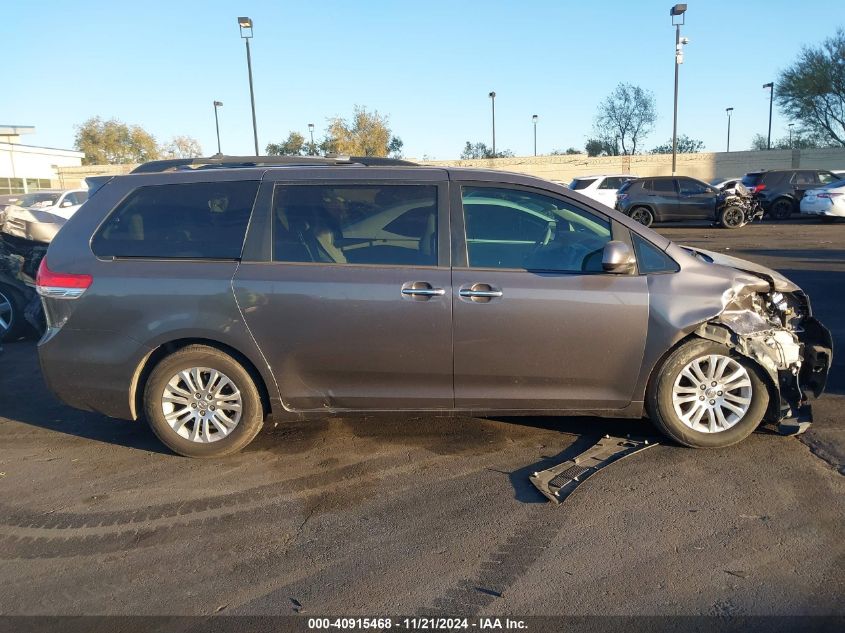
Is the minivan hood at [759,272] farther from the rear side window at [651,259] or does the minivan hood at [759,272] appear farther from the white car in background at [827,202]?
the white car in background at [827,202]

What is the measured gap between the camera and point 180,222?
4410 mm

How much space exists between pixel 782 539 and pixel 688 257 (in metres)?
1.83

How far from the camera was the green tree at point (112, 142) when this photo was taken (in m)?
58.7

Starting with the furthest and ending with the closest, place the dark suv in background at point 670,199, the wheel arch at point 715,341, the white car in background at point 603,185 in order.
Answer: the white car in background at point 603,185 → the dark suv in background at point 670,199 → the wheel arch at point 715,341

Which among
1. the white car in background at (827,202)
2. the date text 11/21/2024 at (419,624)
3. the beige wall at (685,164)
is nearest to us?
the date text 11/21/2024 at (419,624)

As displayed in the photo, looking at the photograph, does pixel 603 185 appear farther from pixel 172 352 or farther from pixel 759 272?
pixel 172 352

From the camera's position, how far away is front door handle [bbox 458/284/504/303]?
4.10 m

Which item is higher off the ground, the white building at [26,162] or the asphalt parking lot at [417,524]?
the white building at [26,162]

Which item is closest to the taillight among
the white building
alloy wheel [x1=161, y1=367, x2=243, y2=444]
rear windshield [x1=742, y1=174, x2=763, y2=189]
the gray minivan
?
the gray minivan

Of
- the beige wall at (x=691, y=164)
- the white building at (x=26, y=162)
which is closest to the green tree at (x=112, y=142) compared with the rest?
the white building at (x=26, y=162)

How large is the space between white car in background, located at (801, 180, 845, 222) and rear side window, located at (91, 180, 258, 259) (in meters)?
20.7

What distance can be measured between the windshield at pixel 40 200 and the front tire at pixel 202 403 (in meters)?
16.6

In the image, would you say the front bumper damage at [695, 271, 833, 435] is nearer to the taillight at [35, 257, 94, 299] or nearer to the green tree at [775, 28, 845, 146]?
Result: the taillight at [35, 257, 94, 299]

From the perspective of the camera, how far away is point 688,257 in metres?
4.36
